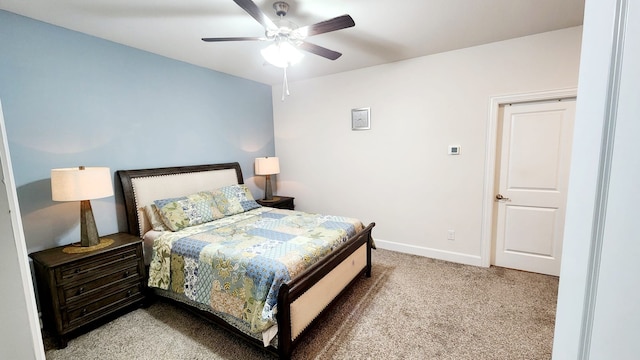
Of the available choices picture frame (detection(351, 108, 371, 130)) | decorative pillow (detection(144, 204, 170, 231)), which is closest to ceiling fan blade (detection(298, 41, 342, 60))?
picture frame (detection(351, 108, 371, 130))

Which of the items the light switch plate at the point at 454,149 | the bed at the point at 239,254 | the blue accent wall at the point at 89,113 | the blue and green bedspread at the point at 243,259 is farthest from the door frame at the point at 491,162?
the blue accent wall at the point at 89,113

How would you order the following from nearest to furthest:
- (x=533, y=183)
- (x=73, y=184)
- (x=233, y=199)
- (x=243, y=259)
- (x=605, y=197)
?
(x=605, y=197), (x=243, y=259), (x=73, y=184), (x=533, y=183), (x=233, y=199)

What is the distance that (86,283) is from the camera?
205 centimetres

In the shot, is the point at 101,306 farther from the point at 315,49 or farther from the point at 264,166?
the point at 315,49

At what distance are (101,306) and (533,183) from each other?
428cm

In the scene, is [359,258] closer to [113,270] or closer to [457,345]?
[457,345]

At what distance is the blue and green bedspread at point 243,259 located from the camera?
1749 mm

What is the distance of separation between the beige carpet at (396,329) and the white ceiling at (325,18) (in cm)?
252

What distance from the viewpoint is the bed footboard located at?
1.69 m

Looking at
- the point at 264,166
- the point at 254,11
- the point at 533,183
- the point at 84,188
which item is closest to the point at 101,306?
the point at 84,188

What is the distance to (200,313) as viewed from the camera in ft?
7.06

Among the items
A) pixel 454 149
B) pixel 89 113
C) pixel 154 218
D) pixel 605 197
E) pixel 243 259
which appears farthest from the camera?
pixel 454 149

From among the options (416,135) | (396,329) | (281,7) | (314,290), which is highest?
(281,7)

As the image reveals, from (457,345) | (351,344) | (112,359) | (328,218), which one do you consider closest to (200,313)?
(112,359)
